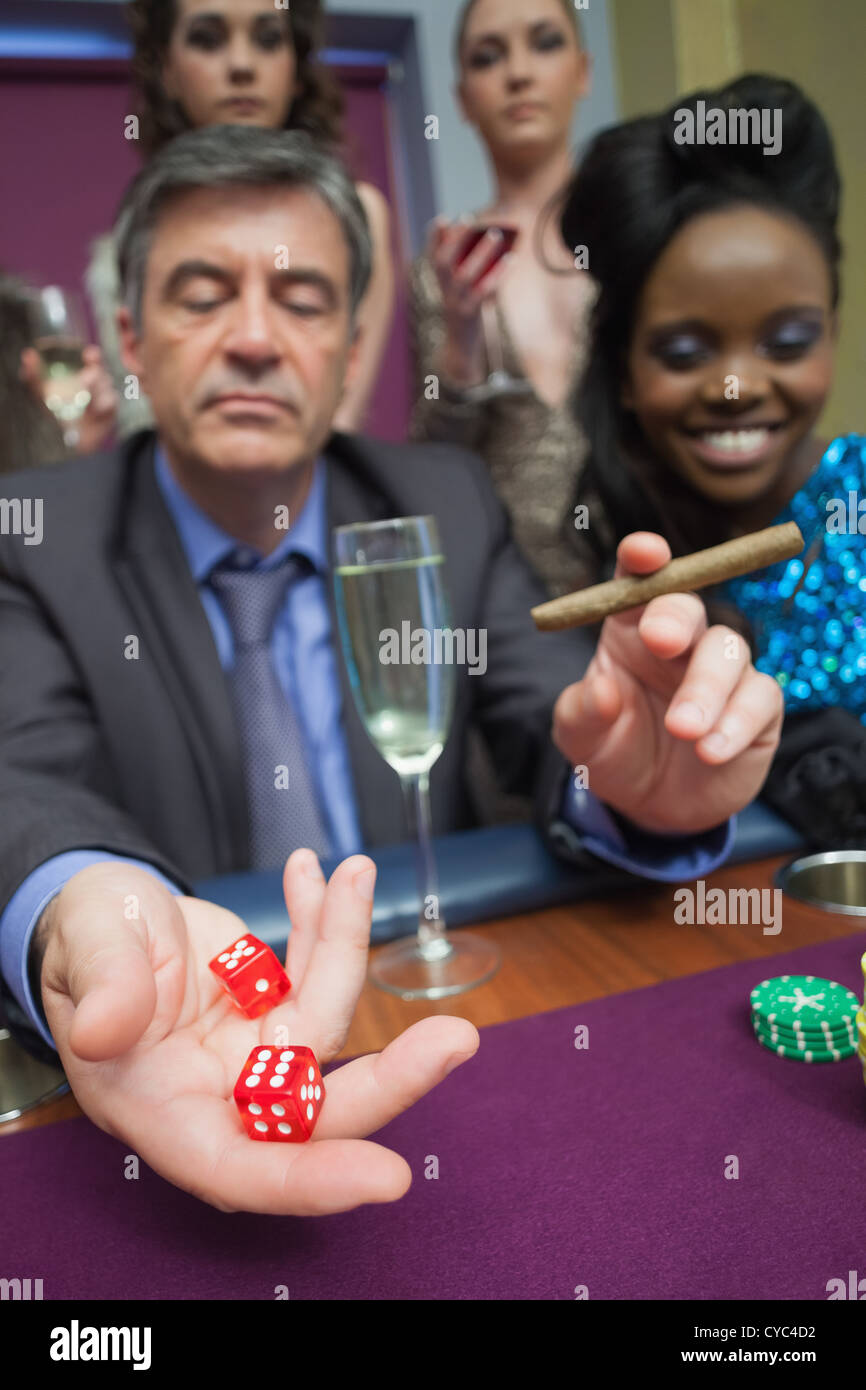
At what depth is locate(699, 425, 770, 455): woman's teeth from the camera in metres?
1.48

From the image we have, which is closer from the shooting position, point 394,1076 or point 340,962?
point 394,1076

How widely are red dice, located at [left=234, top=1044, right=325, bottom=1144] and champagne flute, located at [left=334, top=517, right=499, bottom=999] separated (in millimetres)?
332

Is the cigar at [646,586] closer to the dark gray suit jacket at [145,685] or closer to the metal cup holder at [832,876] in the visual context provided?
the metal cup holder at [832,876]

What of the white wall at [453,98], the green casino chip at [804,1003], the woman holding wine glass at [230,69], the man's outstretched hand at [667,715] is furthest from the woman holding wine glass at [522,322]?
the white wall at [453,98]

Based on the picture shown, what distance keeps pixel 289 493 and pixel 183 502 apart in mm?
171

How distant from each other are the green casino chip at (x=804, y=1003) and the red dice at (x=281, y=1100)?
12.4 inches

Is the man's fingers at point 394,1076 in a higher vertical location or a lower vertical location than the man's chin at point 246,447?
lower

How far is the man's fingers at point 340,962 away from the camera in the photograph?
0.69m

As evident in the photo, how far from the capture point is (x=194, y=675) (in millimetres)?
1473

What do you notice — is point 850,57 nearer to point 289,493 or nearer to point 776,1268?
point 289,493

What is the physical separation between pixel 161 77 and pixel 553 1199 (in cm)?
221

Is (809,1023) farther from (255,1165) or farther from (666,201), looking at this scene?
(666,201)

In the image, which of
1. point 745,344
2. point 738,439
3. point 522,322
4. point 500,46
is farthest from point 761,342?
point 500,46

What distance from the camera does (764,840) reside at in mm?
1079
